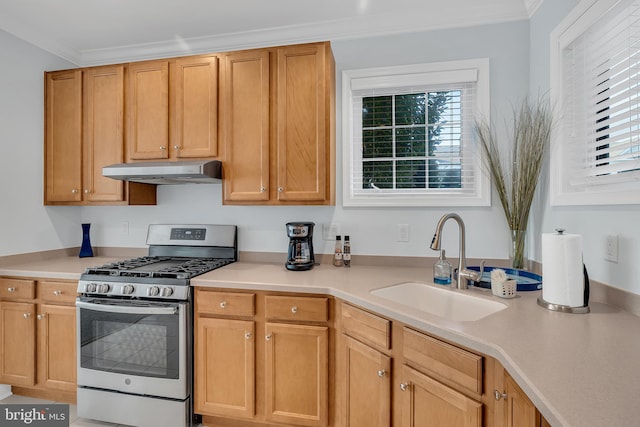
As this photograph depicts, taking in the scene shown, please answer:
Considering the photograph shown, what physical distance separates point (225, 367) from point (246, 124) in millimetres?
1519

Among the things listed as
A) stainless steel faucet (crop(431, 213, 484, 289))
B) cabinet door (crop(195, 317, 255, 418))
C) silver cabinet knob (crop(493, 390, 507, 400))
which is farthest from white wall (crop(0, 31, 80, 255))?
silver cabinet knob (crop(493, 390, 507, 400))

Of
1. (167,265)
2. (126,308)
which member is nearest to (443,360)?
(126,308)

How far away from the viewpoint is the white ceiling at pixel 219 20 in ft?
7.16

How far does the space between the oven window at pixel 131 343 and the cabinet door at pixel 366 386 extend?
1.01 metres

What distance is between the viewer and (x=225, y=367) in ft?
6.51

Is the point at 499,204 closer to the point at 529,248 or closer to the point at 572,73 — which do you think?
the point at 529,248

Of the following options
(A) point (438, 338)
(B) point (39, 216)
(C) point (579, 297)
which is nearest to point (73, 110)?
(B) point (39, 216)

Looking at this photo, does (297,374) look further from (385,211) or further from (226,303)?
(385,211)

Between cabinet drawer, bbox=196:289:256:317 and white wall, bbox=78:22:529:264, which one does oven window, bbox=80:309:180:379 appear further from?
white wall, bbox=78:22:529:264

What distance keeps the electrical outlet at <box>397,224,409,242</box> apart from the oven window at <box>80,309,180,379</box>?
151 centimetres

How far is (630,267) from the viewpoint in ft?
4.23

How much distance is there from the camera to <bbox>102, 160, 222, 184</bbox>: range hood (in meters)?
2.19

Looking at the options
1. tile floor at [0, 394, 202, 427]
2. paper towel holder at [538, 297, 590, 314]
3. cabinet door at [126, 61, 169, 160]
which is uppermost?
cabinet door at [126, 61, 169, 160]

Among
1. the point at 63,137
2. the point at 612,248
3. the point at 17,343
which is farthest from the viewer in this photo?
the point at 63,137
